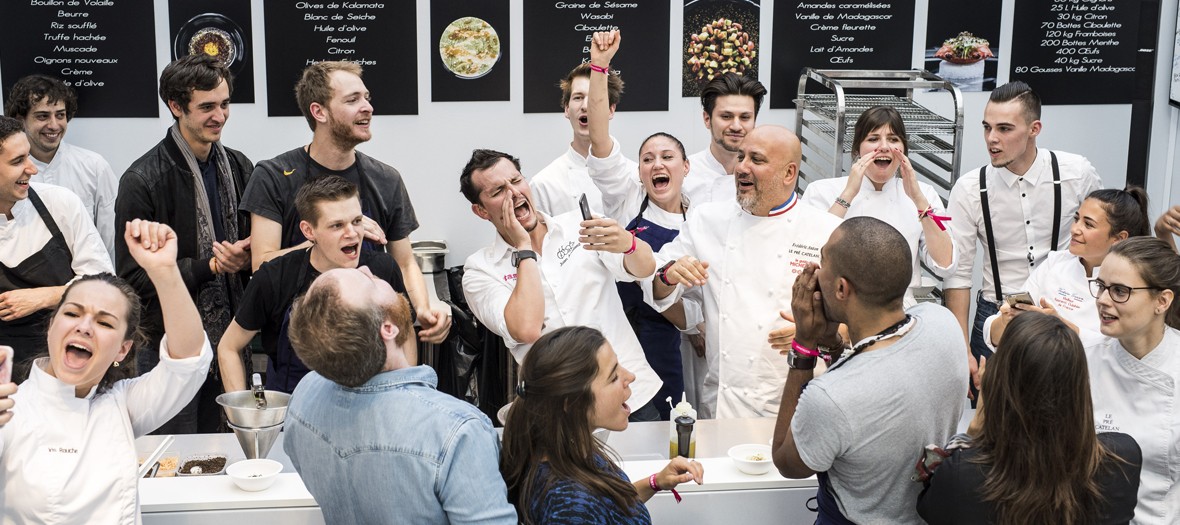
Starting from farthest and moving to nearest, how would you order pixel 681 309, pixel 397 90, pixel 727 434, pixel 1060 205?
pixel 397 90 < pixel 1060 205 < pixel 681 309 < pixel 727 434

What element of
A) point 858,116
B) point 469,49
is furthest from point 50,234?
point 858,116

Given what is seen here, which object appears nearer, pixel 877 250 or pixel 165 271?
pixel 877 250

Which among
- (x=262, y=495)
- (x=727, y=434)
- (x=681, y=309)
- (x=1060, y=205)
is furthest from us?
(x=1060, y=205)

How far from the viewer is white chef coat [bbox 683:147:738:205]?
14.4 ft

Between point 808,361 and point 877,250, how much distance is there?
335 millimetres

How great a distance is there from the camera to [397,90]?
17.3ft

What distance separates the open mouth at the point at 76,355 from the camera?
236cm

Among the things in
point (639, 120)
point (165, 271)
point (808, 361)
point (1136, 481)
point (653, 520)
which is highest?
point (639, 120)

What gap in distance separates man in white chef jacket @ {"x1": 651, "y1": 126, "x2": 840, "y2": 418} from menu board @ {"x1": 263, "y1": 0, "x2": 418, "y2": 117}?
Result: 7.29 feet

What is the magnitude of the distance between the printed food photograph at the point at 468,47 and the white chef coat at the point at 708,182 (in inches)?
52.3

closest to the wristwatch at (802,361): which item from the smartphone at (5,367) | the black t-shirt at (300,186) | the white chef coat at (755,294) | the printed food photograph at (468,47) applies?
the white chef coat at (755,294)

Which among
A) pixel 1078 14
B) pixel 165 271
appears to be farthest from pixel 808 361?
pixel 1078 14

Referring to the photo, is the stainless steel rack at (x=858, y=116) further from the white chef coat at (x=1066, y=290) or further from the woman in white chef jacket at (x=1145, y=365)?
the woman in white chef jacket at (x=1145, y=365)

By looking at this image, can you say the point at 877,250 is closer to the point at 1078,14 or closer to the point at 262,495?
the point at 262,495
